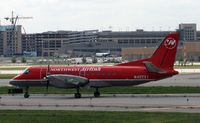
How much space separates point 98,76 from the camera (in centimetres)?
5541

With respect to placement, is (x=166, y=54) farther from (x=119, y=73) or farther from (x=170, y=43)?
(x=119, y=73)

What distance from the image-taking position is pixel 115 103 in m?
46.8

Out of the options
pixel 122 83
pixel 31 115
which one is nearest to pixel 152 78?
pixel 122 83

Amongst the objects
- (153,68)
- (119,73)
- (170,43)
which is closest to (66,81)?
(119,73)

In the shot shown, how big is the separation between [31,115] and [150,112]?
26.2 feet

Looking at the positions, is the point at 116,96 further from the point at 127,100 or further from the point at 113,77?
the point at 127,100

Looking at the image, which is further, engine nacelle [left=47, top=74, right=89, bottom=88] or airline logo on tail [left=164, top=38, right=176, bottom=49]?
airline logo on tail [left=164, top=38, right=176, bottom=49]

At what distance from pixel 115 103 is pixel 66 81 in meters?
9.10

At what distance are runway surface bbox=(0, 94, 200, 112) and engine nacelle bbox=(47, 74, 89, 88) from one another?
134 centimetres

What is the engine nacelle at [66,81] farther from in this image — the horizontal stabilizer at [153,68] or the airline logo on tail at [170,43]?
the airline logo on tail at [170,43]

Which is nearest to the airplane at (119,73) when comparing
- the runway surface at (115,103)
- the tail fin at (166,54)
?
the tail fin at (166,54)

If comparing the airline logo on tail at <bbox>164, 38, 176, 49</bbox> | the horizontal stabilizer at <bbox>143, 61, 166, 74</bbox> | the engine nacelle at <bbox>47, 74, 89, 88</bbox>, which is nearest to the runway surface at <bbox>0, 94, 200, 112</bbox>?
the engine nacelle at <bbox>47, 74, 89, 88</bbox>

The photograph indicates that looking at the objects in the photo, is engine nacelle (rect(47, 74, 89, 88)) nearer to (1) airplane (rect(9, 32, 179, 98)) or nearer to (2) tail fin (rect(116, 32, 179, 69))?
(1) airplane (rect(9, 32, 179, 98))

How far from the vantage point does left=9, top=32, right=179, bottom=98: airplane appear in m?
54.2
